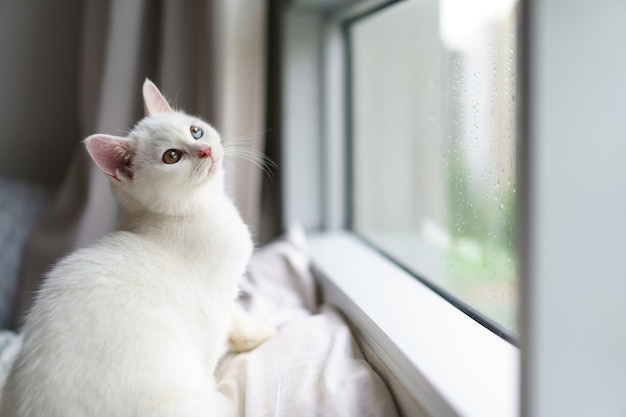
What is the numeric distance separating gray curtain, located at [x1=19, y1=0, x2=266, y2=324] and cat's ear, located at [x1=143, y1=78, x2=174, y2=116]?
0.32 meters

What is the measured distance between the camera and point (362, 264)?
49.5 inches

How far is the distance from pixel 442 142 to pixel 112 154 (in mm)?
673

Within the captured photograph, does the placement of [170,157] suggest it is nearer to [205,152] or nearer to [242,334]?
[205,152]

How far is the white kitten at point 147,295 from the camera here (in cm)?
68

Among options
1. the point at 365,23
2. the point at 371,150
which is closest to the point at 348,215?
the point at 371,150

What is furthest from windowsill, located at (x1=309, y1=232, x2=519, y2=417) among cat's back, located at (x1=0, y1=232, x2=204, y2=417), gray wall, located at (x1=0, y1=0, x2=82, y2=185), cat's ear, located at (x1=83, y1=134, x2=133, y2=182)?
gray wall, located at (x1=0, y1=0, x2=82, y2=185)

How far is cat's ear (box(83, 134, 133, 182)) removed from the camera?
0.78 metres

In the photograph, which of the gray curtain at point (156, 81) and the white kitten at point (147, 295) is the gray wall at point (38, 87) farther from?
the white kitten at point (147, 295)

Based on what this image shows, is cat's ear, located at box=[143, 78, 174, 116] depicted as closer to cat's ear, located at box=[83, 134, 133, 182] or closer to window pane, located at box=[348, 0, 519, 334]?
cat's ear, located at box=[83, 134, 133, 182]

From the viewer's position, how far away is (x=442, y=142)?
3.78ft

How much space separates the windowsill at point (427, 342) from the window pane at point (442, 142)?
6 cm

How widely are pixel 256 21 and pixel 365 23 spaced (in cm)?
29

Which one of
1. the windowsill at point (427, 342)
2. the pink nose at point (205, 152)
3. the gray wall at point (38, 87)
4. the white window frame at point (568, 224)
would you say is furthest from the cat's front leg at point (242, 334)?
the gray wall at point (38, 87)

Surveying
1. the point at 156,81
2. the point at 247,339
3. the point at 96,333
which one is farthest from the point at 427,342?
the point at 156,81
